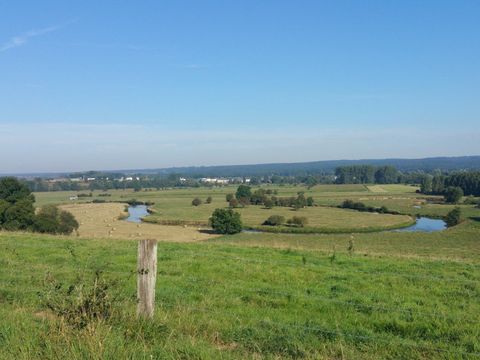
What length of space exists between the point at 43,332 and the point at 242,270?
596 cm

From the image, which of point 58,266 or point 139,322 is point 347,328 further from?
point 58,266

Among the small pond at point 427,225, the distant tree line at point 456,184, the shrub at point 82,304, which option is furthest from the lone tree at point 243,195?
the shrub at point 82,304

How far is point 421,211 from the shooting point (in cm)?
8256

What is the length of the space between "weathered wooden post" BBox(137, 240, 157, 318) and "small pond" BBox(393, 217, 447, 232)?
202 feet

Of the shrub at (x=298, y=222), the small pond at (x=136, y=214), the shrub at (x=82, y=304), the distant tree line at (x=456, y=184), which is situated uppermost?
the shrub at (x=82, y=304)

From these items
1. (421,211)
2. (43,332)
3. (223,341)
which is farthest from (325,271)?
(421,211)

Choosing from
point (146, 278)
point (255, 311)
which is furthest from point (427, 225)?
point (146, 278)

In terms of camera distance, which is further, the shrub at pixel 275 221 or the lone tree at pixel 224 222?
the shrub at pixel 275 221

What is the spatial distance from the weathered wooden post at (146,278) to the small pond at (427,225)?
2422 inches

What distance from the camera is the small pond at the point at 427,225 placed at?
64088 millimetres

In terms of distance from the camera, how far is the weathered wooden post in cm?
619

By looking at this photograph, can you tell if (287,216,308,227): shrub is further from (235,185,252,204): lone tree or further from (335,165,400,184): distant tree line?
(335,165,400,184): distant tree line

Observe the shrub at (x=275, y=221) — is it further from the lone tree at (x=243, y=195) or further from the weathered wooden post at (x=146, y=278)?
the weathered wooden post at (x=146, y=278)

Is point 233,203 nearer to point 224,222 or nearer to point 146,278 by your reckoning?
point 224,222
